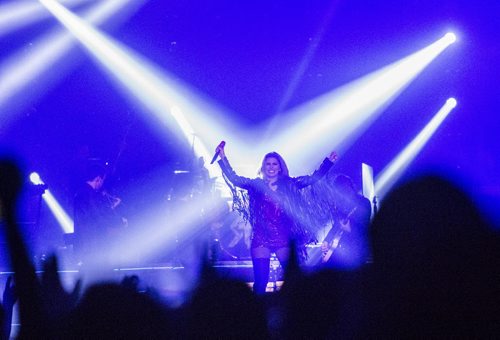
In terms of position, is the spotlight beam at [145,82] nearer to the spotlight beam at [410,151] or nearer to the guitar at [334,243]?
the spotlight beam at [410,151]

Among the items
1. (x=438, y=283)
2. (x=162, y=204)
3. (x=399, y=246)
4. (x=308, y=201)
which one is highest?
(x=162, y=204)

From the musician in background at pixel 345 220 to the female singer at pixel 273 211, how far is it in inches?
11.5

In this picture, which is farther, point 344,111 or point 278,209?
point 344,111

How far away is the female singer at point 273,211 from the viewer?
404 centimetres

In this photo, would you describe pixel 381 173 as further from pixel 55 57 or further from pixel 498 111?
pixel 55 57

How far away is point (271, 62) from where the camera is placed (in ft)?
30.5

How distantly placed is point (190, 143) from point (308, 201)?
621 centimetres

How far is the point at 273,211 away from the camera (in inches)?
161

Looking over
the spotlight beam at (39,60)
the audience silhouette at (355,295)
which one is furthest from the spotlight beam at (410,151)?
the audience silhouette at (355,295)

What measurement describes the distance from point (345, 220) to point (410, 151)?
6.53 metres

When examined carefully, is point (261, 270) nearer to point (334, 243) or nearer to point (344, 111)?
point (334, 243)

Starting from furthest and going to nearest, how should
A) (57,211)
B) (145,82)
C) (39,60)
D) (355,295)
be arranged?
(57,211), (145,82), (39,60), (355,295)

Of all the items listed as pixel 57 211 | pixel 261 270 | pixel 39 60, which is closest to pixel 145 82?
pixel 39 60

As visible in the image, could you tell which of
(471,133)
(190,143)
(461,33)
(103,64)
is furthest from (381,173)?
(103,64)
